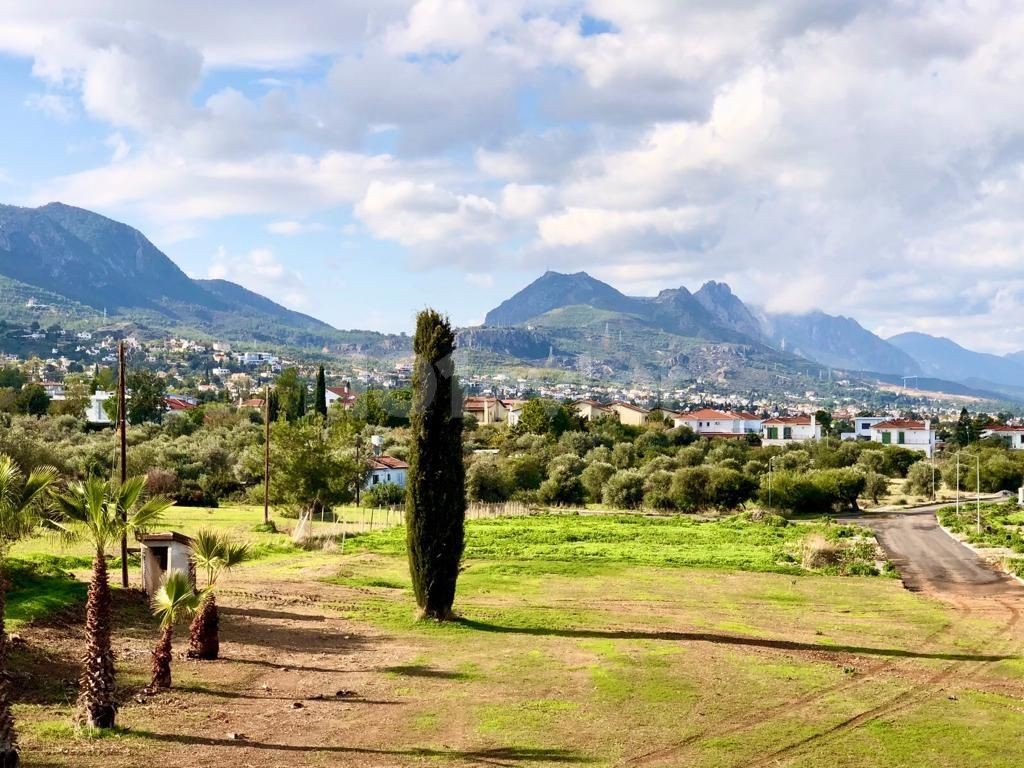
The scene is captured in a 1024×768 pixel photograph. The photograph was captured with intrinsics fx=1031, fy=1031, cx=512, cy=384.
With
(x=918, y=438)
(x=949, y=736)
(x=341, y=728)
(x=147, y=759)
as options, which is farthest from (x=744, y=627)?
(x=918, y=438)

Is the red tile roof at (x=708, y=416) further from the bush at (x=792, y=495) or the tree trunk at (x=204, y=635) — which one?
the tree trunk at (x=204, y=635)

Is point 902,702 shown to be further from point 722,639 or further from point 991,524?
point 991,524

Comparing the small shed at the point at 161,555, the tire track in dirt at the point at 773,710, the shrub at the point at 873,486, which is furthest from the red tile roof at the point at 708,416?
the tire track in dirt at the point at 773,710

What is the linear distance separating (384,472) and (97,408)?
44170 mm

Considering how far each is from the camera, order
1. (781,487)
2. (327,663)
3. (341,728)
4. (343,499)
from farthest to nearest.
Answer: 1. (781,487)
2. (343,499)
3. (327,663)
4. (341,728)

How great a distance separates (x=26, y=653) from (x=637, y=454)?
6828 cm

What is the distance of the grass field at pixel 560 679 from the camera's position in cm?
1455

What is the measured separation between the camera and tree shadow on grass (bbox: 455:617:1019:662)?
22062mm

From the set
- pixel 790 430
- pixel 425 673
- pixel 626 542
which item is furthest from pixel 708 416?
pixel 425 673

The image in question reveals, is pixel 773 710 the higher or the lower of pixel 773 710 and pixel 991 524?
the higher

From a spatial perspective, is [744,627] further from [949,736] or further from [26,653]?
[26,653]

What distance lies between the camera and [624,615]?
26719mm

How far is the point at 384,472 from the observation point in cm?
6731

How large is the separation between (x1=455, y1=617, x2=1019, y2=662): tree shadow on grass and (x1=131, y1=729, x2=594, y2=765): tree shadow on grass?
9.08 m
